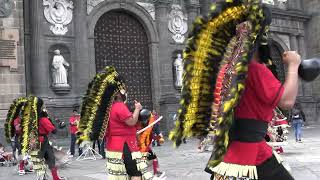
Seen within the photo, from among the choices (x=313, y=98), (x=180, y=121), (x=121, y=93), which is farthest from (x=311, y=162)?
(x=313, y=98)

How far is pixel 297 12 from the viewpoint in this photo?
2969 cm

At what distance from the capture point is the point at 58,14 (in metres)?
19.0

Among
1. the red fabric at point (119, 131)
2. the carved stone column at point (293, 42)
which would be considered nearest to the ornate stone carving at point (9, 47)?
the red fabric at point (119, 131)

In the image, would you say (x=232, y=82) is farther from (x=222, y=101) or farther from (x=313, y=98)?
(x=313, y=98)

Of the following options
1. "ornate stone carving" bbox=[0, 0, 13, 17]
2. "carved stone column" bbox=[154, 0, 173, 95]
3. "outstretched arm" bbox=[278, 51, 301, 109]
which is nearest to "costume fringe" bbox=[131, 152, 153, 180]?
"outstretched arm" bbox=[278, 51, 301, 109]

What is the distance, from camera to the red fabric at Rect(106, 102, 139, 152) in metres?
5.82

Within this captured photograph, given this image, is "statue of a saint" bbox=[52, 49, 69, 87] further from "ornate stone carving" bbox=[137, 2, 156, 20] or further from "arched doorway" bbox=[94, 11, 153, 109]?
"ornate stone carving" bbox=[137, 2, 156, 20]

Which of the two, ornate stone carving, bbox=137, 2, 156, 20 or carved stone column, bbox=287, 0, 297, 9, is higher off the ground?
carved stone column, bbox=287, 0, 297, 9

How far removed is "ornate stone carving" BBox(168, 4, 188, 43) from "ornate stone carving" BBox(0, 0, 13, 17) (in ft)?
27.4

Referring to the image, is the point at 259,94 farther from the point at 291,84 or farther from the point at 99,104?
the point at 99,104

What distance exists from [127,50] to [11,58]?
6.09m

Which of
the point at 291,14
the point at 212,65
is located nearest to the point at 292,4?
the point at 291,14

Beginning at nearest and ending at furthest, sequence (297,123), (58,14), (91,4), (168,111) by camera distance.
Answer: (297,123) → (58,14) → (91,4) → (168,111)

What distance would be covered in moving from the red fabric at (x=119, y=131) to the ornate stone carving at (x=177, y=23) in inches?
673
